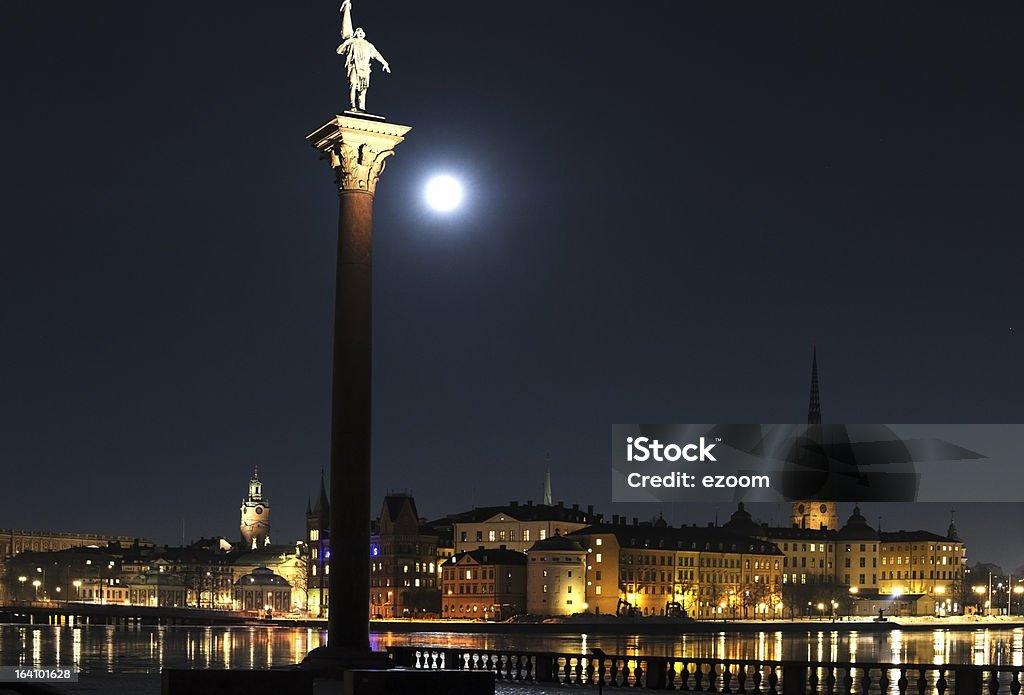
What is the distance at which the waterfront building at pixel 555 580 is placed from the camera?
18912 centimetres

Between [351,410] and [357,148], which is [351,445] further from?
[357,148]

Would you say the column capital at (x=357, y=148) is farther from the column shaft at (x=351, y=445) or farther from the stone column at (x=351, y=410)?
the column shaft at (x=351, y=445)

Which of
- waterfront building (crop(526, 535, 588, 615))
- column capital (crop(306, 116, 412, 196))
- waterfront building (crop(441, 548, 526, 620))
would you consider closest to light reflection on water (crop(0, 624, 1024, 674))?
column capital (crop(306, 116, 412, 196))

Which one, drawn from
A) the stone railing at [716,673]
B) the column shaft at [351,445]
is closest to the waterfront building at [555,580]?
the stone railing at [716,673]

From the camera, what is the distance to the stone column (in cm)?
3559

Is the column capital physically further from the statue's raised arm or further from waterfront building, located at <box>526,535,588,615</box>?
waterfront building, located at <box>526,535,588,615</box>

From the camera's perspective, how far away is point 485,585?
194 metres

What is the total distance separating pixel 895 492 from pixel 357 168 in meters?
171

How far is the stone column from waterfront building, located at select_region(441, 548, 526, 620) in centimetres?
15663

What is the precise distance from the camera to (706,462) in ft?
626

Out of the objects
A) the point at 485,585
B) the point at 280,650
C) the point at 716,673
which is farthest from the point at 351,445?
the point at 485,585

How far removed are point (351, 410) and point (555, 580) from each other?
15575cm

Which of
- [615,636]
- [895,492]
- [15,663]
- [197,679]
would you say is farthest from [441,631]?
[197,679]

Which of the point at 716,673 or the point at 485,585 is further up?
the point at 716,673
